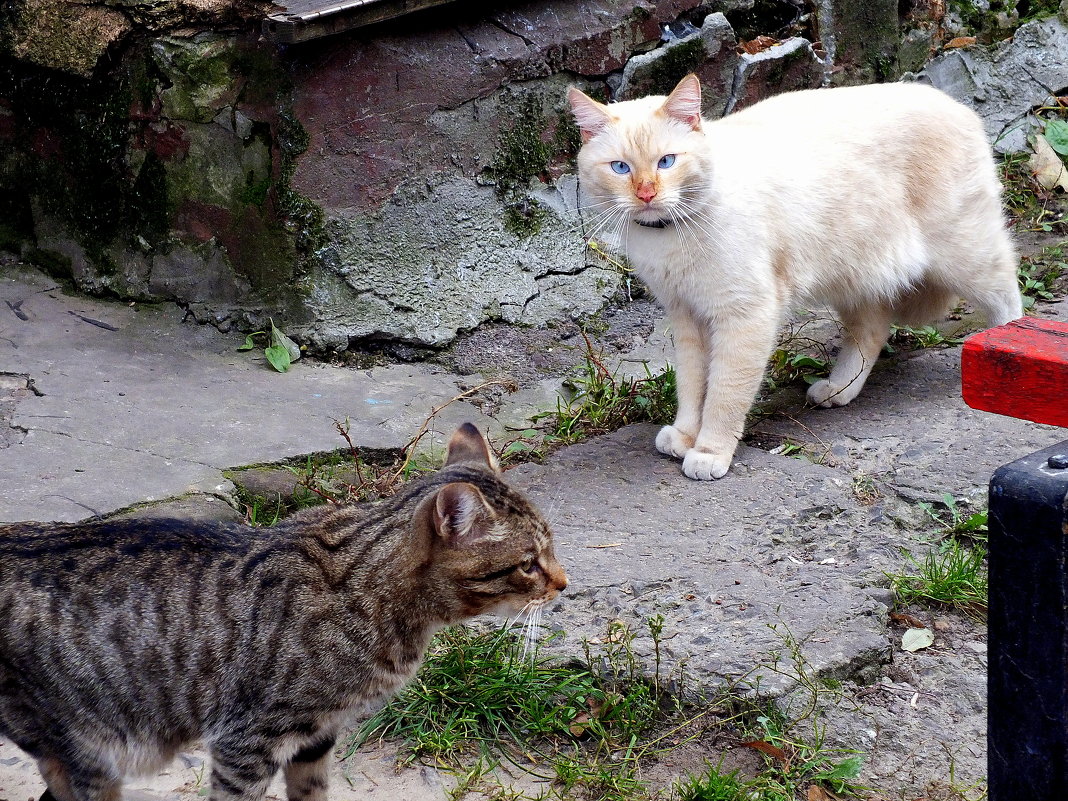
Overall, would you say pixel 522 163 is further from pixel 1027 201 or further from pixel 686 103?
pixel 1027 201

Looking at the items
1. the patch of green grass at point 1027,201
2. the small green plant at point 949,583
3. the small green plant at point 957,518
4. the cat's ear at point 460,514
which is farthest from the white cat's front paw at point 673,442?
the patch of green grass at point 1027,201

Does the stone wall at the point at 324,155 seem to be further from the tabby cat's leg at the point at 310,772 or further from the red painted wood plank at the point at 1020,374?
the red painted wood plank at the point at 1020,374

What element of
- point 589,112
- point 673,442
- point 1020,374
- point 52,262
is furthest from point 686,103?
point 52,262

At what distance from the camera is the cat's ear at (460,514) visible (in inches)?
96.0

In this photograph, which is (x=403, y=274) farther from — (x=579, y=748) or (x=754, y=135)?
(x=579, y=748)

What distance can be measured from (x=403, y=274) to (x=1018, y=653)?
363 centimetres

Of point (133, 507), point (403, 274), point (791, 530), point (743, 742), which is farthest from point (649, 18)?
point (743, 742)

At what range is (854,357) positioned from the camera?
15.6 ft

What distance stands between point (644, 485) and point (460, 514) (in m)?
1.76

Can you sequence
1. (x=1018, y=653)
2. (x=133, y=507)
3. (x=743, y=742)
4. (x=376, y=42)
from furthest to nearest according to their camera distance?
(x=376, y=42) < (x=133, y=507) < (x=743, y=742) < (x=1018, y=653)

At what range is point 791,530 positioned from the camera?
3775 millimetres

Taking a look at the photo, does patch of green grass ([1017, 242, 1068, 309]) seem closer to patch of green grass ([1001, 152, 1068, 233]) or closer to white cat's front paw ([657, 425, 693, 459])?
patch of green grass ([1001, 152, 1068, 233])

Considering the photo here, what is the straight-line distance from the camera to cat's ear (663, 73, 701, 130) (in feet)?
13.0

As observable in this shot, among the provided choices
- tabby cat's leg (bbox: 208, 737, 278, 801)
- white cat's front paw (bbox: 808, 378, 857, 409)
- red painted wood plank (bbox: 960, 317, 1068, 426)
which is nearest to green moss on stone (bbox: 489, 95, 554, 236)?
white cat's front paw (bbox: 808, 378, 857, 409)
